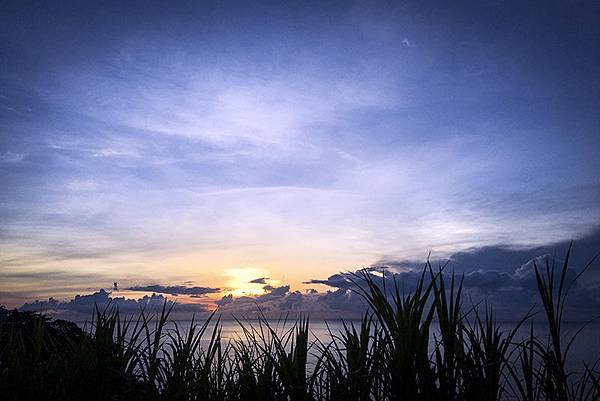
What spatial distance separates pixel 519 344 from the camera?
3627 millimetres

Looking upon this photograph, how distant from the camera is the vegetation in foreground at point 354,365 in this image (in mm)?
3422

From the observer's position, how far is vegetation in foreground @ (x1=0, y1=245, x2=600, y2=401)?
11.2 ft

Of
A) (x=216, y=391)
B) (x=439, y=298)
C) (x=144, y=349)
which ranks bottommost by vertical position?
(x=216, y=391)

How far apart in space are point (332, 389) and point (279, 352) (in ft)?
2.01

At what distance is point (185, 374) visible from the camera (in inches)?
182

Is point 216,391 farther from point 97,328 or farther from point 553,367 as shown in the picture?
point 553,367

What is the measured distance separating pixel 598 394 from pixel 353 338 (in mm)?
1953

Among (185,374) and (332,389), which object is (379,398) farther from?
(185,374)

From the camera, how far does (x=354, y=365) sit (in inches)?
165

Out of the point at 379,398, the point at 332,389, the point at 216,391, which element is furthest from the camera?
the point at 216,391

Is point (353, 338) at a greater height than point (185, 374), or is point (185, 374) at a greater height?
point (353, 338)

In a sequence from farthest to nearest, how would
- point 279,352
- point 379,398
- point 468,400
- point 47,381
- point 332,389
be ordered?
point 47,381 < point 279,352 < point 332,389 < point 379,398 < point 468,400

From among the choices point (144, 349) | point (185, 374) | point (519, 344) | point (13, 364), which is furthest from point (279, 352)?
point (13, 364)

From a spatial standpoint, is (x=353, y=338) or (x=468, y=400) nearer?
(x=468, y=400)
